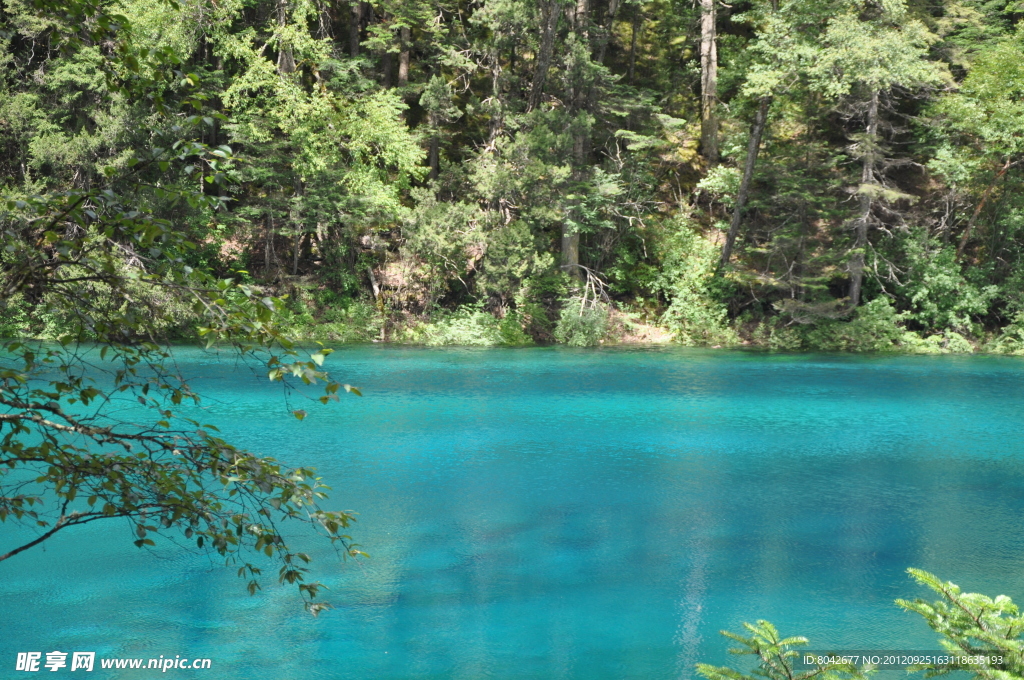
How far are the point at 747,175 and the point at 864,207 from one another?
2.86m

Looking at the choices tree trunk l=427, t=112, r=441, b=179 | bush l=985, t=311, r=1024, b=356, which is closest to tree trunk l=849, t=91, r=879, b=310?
bush l=985, t=311, r=1024, b=356

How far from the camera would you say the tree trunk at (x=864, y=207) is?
1844 centimetres

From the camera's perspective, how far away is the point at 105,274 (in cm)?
212

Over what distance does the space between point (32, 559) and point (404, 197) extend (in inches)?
658

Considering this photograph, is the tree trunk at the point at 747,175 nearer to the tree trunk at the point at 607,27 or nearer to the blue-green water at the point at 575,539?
the tree trunk at the point at 607,27

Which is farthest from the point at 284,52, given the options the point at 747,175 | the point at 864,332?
the point at 864,332

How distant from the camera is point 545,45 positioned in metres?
19.6

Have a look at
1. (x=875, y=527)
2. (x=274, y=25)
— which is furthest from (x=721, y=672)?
(x=274, y=25)

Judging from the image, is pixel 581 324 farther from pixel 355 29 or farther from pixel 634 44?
pixel 355 29

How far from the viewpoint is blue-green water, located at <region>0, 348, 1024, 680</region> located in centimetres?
496

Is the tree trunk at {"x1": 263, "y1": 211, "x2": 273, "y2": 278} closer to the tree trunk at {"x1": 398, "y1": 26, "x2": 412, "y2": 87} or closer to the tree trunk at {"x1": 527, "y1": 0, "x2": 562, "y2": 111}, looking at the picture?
the tree trunk at {"x1": 398, "y1": 26, "x2": 412, "y2": 87}

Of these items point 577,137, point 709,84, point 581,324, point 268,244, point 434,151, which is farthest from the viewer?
point 709,84

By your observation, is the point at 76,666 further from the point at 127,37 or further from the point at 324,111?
the point at 324,111

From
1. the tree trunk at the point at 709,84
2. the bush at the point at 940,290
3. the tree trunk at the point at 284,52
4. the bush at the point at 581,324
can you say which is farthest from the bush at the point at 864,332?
the tree trunk at the point at 284,52
